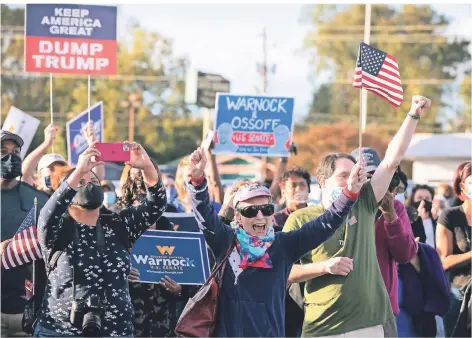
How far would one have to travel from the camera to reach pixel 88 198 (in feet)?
19.7

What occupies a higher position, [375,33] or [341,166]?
[375,33]

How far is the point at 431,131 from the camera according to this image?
62375 millimetres

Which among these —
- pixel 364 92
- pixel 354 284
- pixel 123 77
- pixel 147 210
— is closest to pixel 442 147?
pixel 364 92

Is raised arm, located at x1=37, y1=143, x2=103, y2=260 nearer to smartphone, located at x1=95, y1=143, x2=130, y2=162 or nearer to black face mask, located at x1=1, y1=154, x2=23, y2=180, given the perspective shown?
smartphone, located at x1=95, y1=143, x2=130, y2=162

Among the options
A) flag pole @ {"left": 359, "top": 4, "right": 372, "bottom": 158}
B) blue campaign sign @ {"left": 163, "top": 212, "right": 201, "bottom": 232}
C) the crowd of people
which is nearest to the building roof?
flag pole @ {"left": 359, "top": 4, "right": 372, "bottom": 158}

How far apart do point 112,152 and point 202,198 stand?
0.59 m

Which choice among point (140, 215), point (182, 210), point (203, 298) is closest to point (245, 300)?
point (203, 298)

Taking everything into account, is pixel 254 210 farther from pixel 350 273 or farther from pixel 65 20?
pixel 65 20

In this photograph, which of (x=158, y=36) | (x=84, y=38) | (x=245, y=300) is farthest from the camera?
(x=158, y=36)

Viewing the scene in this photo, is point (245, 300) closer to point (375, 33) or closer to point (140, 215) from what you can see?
point (140, 215)

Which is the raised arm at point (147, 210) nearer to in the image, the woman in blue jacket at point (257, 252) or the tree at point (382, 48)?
the woman in blue jacket at point (257, 252)

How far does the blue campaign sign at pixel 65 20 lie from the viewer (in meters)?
11.3

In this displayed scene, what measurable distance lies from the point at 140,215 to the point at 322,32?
58647mm

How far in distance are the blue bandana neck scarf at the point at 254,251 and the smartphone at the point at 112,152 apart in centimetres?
81
